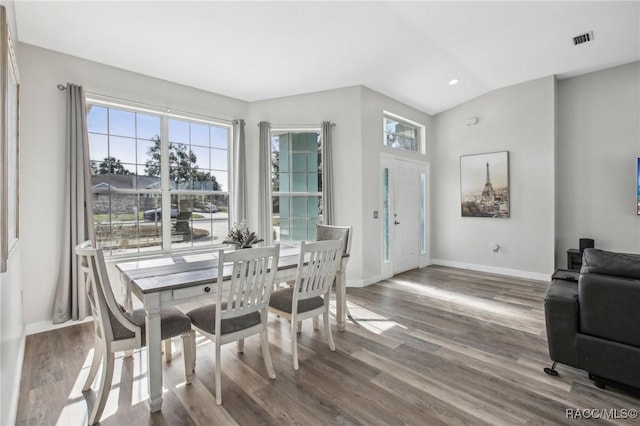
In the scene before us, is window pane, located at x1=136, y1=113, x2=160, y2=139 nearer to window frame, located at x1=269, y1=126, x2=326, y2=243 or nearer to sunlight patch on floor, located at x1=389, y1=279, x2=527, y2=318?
window frame, located at x1=269, y1=126, x2=326, y2=243

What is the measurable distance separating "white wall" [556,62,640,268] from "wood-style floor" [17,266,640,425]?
7.78 feet

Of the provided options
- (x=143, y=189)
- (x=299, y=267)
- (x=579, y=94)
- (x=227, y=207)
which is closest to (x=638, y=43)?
(x=579, y=94)

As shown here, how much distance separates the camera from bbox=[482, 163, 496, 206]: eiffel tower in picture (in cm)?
535

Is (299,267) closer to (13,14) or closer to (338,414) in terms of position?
(338,414)

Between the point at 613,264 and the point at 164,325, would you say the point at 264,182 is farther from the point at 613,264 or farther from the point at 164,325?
the point at 613,264

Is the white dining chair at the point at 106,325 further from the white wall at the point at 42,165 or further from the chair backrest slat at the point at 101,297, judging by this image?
the white wall at the point at 42,165

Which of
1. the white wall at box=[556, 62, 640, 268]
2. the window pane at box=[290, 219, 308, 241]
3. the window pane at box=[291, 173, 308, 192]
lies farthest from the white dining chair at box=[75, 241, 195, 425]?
the white wall at box=[556, 62, 640, 268]

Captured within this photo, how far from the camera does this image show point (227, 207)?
15.4ft

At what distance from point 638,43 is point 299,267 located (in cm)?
520

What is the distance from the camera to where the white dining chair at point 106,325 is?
1.79 m

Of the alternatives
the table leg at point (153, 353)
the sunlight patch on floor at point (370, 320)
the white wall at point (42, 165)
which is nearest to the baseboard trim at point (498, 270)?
the sunlight patch on floor at point (370, 320)

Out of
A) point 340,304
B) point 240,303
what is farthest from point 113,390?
point 340,304

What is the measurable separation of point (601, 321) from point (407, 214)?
3.67 meters

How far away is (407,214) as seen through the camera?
5625 mm
